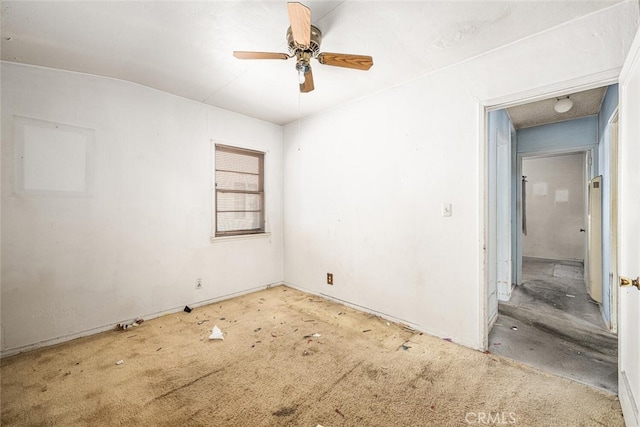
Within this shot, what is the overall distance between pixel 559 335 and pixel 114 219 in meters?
4.69

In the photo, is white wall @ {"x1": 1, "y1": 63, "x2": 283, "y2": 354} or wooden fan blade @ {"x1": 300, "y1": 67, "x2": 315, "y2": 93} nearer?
wooden fan blade @ {"x1": 300, "y1": 67, "x2": 315, "y2": 93}

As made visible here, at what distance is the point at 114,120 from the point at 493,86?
3672 mm

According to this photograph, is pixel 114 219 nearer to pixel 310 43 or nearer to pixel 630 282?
pixel 310 43

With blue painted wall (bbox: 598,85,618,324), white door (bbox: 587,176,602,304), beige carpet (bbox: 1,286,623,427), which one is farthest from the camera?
white door (bbox: 587,176,602,304)

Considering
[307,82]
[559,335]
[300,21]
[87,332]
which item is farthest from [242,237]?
[559,335]

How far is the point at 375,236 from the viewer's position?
304cm

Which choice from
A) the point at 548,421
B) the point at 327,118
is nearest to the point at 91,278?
the point at 327,118

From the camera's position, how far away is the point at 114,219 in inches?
108

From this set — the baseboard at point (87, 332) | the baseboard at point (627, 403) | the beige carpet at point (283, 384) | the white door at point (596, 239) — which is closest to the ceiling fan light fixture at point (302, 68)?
the beige carpet at point (283, 384)

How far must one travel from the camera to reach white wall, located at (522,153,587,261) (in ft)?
20.6

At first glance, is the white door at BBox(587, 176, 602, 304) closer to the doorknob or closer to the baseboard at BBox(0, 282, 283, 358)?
the doorknob

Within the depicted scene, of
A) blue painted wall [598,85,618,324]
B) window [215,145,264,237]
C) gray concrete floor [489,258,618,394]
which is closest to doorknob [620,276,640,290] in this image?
gray concrete floor [489,258,618,394]

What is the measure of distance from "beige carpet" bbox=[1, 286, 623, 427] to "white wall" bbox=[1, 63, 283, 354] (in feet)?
1.15

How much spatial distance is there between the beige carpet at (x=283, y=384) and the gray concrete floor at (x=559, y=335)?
0.23 metres
